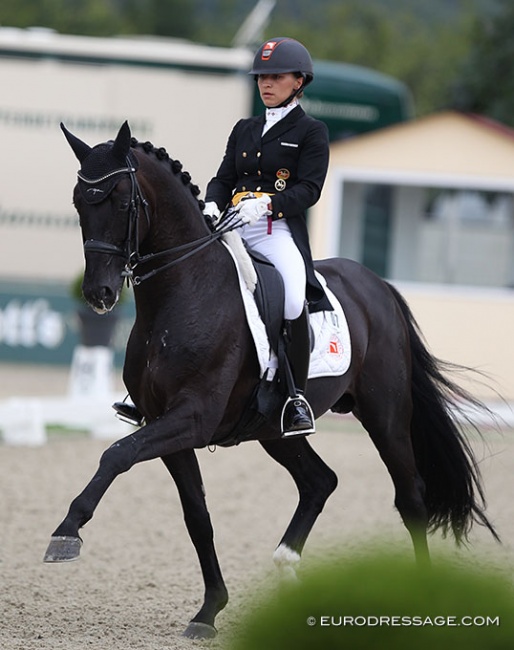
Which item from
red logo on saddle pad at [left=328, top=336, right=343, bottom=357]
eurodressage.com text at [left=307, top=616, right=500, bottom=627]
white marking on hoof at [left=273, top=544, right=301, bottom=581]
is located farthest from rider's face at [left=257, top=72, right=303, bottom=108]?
eurodressage.com text at [left=307, top=616, right=500, bottom=627]

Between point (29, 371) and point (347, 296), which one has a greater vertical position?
point (347, 296)

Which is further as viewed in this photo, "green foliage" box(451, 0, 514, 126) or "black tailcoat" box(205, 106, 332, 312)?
"green foliage" box(451, 0, 514, 126)

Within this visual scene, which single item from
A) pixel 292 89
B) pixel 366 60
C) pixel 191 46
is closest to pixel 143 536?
pixel 292 89

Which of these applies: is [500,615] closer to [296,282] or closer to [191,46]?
[296,282]

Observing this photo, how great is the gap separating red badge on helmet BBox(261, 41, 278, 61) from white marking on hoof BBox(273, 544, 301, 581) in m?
2.17

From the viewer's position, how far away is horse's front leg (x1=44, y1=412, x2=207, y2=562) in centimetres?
440

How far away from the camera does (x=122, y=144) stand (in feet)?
15.4

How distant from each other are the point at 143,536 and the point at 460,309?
7.59 meters

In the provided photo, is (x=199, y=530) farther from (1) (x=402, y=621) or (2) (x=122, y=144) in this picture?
(1) (x=402, y=621)

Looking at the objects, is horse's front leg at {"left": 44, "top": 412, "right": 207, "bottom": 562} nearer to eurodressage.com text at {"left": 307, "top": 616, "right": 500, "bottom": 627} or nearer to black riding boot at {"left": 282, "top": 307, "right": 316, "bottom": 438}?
black riding boot at {"left": 282, "top": 307, "right": 316, "bottom": 438}

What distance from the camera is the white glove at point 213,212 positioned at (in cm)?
536

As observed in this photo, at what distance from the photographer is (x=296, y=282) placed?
17.6 ft

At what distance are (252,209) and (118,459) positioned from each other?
4.00 feet

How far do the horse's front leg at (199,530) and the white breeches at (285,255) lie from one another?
76 centimetres
